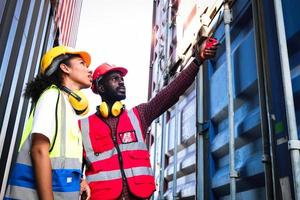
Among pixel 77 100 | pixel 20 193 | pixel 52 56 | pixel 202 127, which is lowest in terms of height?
pixel 20 193

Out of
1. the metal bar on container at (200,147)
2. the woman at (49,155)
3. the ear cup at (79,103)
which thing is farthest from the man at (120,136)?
the woman at (49,155)

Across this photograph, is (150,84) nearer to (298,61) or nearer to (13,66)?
(13,66)

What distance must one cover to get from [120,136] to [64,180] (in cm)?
88

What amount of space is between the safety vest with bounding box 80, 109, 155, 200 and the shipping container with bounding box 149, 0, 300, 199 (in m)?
0.51

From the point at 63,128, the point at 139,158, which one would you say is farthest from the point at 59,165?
the point at 139,158

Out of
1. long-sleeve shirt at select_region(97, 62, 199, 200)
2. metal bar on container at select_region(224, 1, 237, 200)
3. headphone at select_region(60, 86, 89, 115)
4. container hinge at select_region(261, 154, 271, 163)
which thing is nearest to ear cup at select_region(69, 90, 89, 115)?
headphone at select_region(60, 86, 89, 115)

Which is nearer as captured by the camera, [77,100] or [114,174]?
[77,100]

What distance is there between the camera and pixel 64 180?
1.42 m

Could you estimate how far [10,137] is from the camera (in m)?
2.78

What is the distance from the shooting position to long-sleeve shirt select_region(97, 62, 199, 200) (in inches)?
91.8

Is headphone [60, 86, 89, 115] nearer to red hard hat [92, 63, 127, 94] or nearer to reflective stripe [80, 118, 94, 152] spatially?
reflective stripe [80, 118, 94, 152]

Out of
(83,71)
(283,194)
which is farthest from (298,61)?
(83,71)

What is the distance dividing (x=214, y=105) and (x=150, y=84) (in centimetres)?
320

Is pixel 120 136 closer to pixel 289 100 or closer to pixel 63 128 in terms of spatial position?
pixel 63 128
